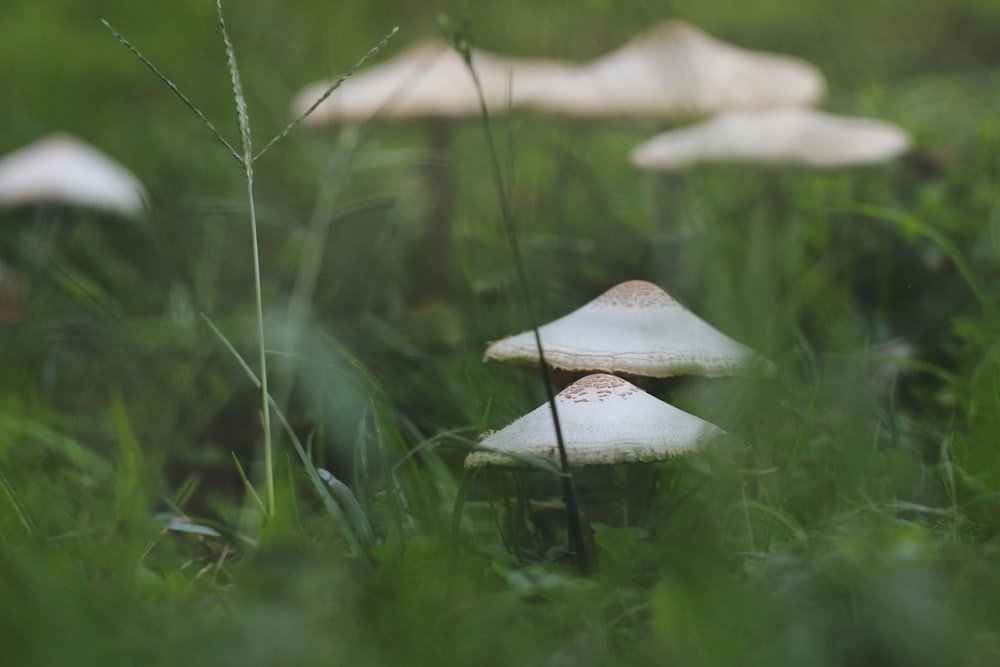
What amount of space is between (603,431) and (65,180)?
7.84 ft

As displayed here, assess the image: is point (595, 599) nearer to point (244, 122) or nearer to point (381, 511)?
point (381, 511)

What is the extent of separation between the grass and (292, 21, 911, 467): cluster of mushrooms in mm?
78

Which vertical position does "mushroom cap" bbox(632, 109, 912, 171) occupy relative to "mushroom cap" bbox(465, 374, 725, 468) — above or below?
above

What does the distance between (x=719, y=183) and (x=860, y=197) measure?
67 centimetres

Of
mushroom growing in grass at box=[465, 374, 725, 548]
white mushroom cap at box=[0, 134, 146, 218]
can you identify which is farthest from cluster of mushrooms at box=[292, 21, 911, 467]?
white mushroom cap at box=[0, 134, 146, 218]

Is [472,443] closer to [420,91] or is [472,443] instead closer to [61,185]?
[420,91]

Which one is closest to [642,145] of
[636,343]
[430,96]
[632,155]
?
[632,155]

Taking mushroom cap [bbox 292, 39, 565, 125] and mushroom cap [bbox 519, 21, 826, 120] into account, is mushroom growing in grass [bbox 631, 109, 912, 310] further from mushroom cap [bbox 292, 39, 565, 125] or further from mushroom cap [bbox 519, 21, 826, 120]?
mushroom cap [bbox 292, 39, 565, 125]


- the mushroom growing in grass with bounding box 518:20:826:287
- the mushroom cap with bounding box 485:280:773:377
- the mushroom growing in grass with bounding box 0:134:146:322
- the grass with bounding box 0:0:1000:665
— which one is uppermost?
the mushroom growing in grass with bounding box 518:20:826:287

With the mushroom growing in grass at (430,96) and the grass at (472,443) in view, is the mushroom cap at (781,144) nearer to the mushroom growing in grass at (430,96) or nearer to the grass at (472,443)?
the grass at (472,443)

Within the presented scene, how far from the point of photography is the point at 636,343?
988mm

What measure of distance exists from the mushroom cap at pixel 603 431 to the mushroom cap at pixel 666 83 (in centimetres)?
195

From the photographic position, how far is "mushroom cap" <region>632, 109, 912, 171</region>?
2.30m

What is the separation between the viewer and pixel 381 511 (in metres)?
1.02
